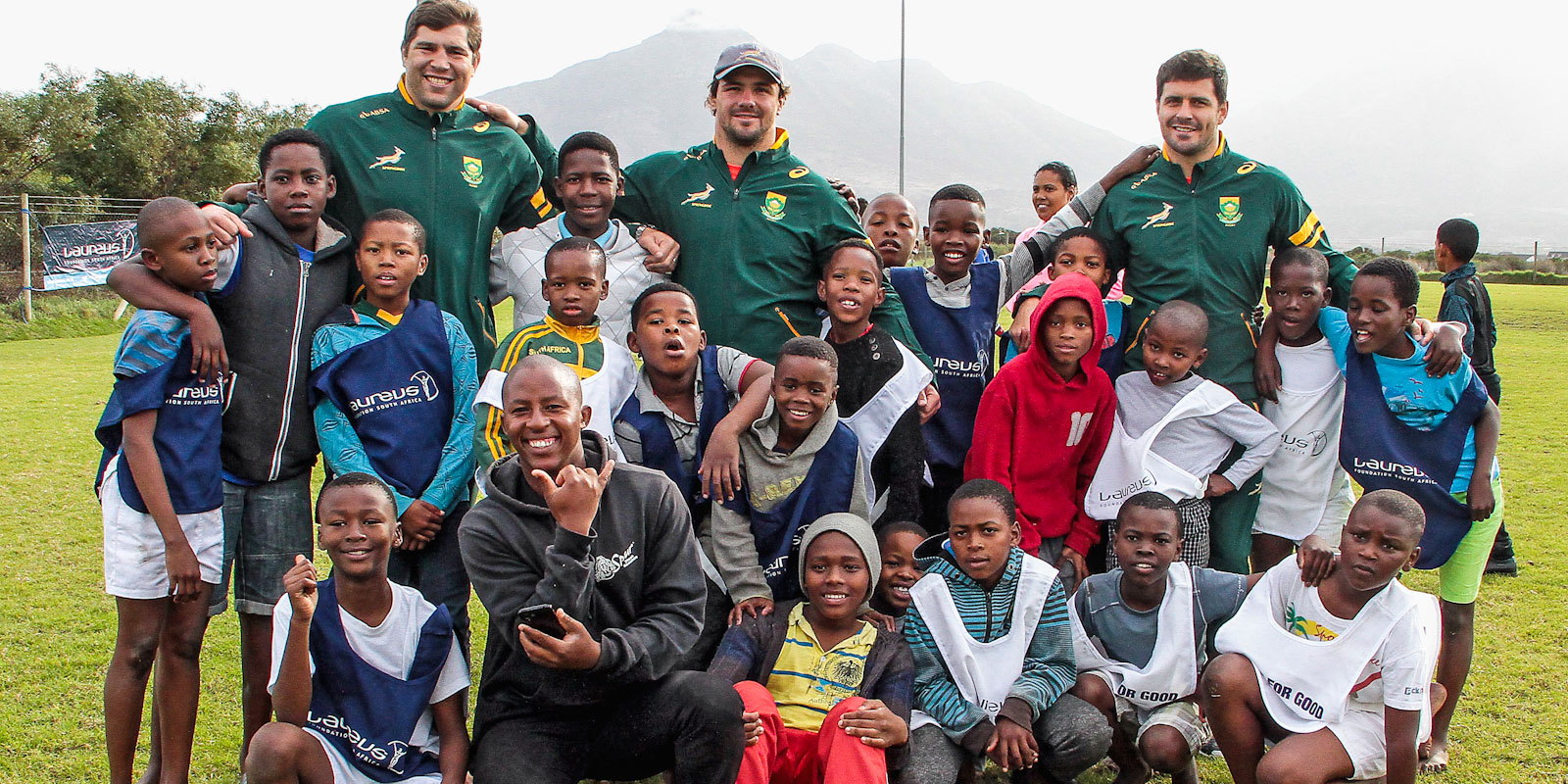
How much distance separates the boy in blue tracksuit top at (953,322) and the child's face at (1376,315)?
1.40 metres

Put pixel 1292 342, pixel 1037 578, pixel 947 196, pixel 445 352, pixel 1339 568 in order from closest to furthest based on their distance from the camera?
pixel 1339 568 → pixel 1037 578 → pixel 445 352 → pixel 1292 342 → pixel 947 196

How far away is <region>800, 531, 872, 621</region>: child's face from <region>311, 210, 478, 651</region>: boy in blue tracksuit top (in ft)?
4.21

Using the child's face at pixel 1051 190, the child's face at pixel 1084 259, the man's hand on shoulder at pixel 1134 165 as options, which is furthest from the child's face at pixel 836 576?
the child's face at pixel 1051 190

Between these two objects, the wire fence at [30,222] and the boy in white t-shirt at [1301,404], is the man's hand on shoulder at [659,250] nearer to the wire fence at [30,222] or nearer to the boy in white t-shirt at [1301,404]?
the boy in white t-shirt at [1301,404]

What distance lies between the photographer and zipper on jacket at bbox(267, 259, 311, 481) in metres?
3.46

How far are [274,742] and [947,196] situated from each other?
3.32 m

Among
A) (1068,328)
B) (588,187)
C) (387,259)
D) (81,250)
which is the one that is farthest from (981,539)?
(81,250)

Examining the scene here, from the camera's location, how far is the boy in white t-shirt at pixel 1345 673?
2.97 metres

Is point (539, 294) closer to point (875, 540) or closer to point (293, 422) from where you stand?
point (293, 422)

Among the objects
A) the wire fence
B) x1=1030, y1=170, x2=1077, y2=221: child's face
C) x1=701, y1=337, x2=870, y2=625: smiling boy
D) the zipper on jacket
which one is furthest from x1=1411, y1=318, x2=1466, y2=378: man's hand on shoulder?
the wire fence

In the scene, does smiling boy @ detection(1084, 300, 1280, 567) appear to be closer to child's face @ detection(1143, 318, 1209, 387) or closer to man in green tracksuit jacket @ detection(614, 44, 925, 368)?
child's face @ detection(1143, 318, 1209, 387)

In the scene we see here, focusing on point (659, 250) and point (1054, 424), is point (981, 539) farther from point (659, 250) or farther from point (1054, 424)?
point (659, 250)

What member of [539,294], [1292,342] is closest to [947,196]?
[1292,342]

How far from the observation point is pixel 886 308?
4.16 m
